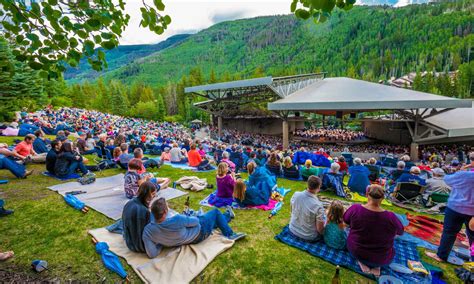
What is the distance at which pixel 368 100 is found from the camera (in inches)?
582

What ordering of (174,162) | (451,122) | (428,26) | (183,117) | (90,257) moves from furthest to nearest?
(428,26) → (183,117) → (451,122) → (174,162) → (90,257)

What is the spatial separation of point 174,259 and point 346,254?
2370mm

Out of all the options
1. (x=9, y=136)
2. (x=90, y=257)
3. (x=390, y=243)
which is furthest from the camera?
(x=9, y=136)

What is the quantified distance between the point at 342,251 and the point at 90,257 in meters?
3.53

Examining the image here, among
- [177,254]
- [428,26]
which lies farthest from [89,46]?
[428,26]

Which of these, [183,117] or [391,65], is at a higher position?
[391,65]

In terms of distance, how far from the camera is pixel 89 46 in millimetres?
1886

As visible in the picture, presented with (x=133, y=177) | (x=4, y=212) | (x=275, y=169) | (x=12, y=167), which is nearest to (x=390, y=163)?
(x=275, y=169)

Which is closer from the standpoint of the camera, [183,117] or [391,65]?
[183,117]

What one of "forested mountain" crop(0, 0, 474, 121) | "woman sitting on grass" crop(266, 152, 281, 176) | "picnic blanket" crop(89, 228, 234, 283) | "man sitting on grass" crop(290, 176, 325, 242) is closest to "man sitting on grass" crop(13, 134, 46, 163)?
"forested mountain" crop(0, 0, 474, 121)

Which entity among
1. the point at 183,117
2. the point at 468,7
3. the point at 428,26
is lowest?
the point at 183,117

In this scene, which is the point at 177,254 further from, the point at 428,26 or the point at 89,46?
the point at 428,26

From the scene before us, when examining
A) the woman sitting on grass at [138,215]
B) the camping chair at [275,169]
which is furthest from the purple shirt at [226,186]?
the camping chair at [275,169]

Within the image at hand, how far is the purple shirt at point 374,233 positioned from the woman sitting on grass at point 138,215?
8.98 feet
